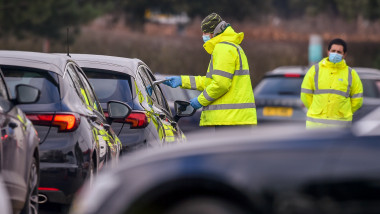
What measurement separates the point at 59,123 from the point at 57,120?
3 centimetres

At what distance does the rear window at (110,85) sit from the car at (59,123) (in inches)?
54.5

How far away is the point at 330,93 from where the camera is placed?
12.8 meters

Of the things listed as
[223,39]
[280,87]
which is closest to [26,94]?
[223,39]

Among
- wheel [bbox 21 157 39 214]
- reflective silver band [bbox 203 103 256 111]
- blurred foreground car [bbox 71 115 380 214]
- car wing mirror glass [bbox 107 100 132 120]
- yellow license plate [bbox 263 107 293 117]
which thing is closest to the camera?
blurred foreground car [bbox 71 115 380 214]

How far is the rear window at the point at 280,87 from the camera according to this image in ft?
64.3

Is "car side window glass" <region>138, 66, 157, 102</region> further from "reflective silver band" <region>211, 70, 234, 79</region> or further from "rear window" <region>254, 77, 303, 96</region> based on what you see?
"rear window" <region>254, 77, 303, 96</region>

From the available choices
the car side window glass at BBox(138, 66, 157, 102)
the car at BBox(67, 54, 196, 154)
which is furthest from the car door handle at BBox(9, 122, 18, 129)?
the car side window glass at BBox(138, 66, 157, 102)

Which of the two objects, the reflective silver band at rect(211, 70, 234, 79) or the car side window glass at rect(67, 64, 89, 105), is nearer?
the car side window glass at rect(67, 64, 89, 105)

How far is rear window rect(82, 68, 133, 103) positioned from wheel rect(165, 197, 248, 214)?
19.0 ft

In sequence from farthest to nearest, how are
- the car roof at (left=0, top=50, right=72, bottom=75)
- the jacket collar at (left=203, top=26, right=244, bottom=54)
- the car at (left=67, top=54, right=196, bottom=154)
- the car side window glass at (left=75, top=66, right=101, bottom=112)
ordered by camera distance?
1. the jacket collar at (left=203, top=26, right=244, bottom=54)
2. the car at (left=67, top=54, right=196, bottom=154)
3. the car side window glass at (left=75, top=66, right=101, bottom=112)
4. the car roof at (left=0, top=50, right=72, bottom=75)

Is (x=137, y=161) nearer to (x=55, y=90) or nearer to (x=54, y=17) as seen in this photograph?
(x=55, y=90)

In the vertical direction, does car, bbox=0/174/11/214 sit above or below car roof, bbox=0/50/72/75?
below

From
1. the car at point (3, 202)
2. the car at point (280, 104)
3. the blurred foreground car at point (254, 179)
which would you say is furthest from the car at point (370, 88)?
the blurred foreground car at point (254, 179)

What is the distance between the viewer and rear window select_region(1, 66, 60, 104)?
30.5 feet
